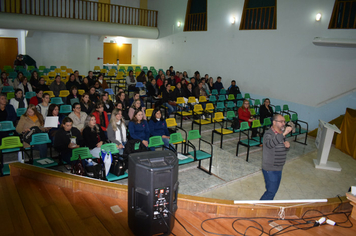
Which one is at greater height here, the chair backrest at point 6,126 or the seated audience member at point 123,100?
the seated audience member at point 123,100

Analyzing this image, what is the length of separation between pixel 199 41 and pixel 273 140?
32.3 feet

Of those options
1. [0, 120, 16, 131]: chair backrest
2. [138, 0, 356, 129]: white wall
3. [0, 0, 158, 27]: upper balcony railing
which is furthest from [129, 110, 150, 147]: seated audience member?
[0, 0, 158, 27]: upper balcony railing

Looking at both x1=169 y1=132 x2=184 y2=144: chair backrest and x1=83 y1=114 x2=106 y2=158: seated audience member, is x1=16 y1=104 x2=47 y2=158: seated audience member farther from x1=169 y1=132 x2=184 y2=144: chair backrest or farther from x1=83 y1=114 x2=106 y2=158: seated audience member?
x1=169 y1=132 x2=184 y2=144: chair backrest

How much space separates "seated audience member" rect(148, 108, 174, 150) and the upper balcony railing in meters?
8.43

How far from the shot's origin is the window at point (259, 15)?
984 cm

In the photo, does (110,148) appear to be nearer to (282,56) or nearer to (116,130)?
(116,130)

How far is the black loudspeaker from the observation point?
6.81 feet

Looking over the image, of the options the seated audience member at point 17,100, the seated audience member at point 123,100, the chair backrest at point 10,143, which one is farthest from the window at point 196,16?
the chair backrest at point 10,143

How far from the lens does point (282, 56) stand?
954 cm

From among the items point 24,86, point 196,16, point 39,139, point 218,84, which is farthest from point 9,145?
point 196,16

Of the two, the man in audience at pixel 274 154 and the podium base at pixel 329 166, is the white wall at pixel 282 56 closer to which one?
the podium base at pixel 329 166

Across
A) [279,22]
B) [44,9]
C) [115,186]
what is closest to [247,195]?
[115,186]

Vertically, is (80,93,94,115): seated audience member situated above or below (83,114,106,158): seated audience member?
above

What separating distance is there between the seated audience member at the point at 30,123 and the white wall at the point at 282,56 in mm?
7647
